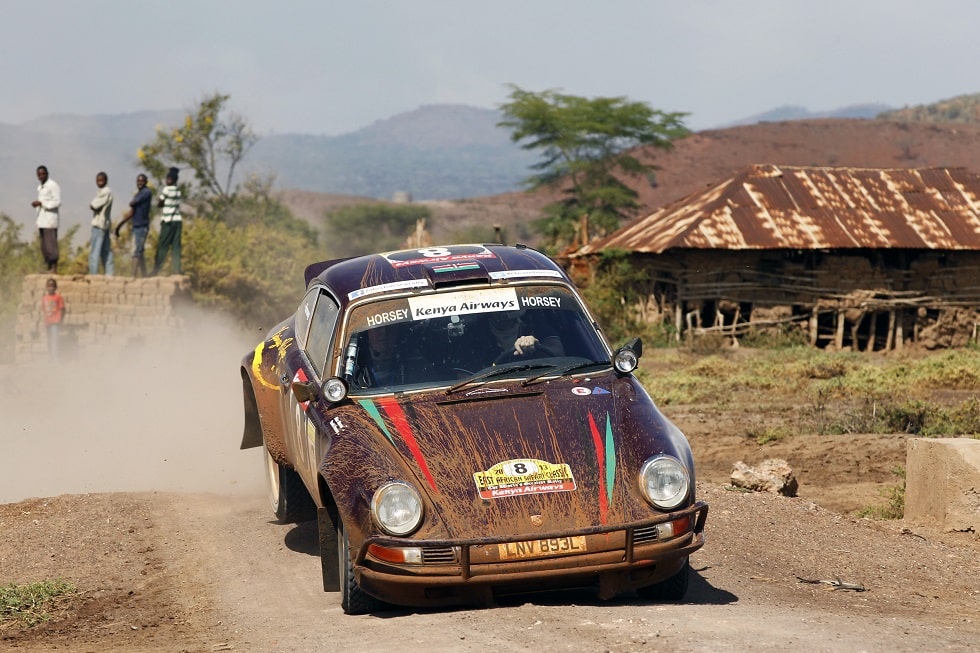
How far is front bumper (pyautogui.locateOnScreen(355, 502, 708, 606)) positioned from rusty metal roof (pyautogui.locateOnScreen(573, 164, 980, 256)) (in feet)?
79.3

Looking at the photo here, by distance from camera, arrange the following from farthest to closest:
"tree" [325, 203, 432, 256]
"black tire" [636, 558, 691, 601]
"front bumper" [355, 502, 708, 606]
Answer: "tree" [325, 203, 432, 256] < "black tire" [636, 558, 691, 601] < "front bumper" [355, 502, 708, 606]

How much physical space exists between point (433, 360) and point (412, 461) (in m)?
1.05

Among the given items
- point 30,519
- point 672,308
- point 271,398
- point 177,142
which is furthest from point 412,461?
point 177,142

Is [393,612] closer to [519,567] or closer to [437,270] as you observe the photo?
[519,567]

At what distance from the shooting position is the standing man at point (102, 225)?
75.9ft

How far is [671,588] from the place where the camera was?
23.6 feet

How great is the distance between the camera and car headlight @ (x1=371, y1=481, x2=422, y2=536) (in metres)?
6.54

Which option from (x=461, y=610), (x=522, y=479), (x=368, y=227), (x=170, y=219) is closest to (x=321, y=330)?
(x=522, y=479)

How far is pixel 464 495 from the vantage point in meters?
6.63

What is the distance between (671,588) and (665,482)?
730mm

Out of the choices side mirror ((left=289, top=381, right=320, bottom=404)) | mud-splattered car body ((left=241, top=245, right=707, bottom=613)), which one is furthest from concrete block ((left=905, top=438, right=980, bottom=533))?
side mirror ((left=289, top=381, right=320, bottom=404))

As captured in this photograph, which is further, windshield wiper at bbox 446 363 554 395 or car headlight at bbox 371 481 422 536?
windshield wiper at bbox 446 363 554 395

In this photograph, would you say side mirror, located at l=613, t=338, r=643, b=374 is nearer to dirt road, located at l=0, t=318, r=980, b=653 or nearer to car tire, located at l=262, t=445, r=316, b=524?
dirt road, located at l=0, t=318, r=980, b=653

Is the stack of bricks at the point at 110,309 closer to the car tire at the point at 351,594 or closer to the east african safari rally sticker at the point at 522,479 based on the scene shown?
the car tire at the point at 351,594
